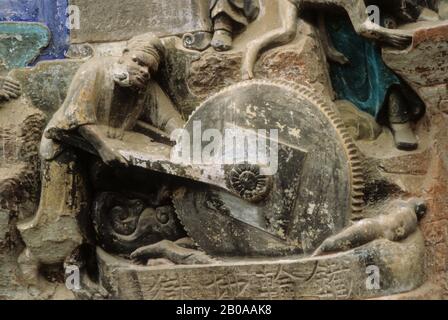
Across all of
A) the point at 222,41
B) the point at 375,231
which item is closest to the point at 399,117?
the point at 375,231

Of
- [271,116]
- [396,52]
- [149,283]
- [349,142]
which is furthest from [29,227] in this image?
[396,52]

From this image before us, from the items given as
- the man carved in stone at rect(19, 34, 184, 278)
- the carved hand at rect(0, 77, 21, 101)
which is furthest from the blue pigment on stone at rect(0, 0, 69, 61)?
the man carved in stone at rect(19, 34, 184, 278)

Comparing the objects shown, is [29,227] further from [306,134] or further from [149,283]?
[306,134]

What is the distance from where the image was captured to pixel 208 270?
498 centimetres

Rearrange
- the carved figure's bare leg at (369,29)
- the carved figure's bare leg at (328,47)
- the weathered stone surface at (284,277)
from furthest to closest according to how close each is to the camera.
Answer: the carved figure's bare leg at (328,47) → the carved figure's bare leg at (369,29) → the weathered stone surface at (284,277)

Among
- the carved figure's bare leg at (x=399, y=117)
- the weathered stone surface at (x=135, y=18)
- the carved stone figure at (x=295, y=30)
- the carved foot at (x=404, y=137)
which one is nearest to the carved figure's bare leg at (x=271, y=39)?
the carved stone figure at (x=295, y=30)

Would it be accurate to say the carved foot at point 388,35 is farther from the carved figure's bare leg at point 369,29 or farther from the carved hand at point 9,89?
the carved hand at point 9,89

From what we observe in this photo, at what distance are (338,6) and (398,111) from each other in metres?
0.69

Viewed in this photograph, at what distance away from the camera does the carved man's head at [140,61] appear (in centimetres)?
520

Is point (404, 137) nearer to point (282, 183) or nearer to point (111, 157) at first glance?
point (282, 183)

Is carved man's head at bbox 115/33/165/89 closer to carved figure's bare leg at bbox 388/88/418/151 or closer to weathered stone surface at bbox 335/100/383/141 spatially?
weathered stone surface at bbox 335/100/383/141

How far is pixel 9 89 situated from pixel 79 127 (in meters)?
0.68

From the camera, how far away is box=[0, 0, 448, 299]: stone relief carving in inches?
192

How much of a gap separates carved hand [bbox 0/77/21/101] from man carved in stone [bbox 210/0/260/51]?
1.25m
